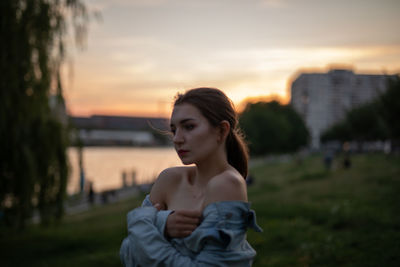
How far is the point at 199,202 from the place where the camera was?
84.5 inches

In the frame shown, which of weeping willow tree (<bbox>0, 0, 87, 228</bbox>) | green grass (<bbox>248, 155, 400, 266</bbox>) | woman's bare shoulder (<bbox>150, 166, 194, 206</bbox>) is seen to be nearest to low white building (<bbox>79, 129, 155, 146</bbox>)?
weeping willow tree (<bbox>0, 0, 87, 228</bbox>)

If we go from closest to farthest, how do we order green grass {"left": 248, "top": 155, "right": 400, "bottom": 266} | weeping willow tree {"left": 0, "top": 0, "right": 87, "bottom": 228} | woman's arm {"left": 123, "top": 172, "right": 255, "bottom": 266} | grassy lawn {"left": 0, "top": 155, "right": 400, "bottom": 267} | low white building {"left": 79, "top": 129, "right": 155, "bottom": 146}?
woman's arm {"left": 123, "top": 172, "right": 255, "bottom": 266}
green grass {"left": 248, "top": 155, "right": 400, "bottom": 266}
grassy lawn {"left": 0, "top": 155, "right": 400, "bottom": 267}
weeping willow tree {"left": 0, "top": 0, "right": 87, "bottom": 228}
low white building {"left": 79, "top": 129, "right": 155, "bottom": 146}

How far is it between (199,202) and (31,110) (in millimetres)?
7956

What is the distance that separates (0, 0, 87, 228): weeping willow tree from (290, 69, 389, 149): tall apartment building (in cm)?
17417

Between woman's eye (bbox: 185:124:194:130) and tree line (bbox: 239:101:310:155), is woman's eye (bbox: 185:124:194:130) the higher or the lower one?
the higher one

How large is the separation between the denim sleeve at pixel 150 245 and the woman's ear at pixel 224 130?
55cm

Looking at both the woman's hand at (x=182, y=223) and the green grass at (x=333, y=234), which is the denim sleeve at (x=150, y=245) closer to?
the woman's hand at (x=182, y=223)

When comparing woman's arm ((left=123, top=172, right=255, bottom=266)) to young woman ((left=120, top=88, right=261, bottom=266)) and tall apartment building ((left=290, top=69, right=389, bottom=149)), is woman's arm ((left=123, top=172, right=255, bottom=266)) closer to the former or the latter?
young woman ((left=120, top=88, right=261, bottom=266))

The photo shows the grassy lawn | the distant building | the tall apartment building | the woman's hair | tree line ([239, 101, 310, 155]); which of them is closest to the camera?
the woman's hair

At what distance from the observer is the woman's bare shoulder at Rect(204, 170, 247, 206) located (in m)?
2.03

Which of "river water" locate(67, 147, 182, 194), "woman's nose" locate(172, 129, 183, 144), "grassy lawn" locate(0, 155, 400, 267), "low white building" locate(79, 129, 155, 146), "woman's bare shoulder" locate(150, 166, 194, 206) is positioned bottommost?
"low white building" locate(79, 129, 155, 146)

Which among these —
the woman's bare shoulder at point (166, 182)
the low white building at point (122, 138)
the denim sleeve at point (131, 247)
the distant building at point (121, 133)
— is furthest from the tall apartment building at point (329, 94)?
the denim sleeve at point (131, 247)

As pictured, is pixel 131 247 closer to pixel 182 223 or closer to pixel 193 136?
pixel 182 223

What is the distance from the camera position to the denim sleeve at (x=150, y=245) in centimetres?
197
